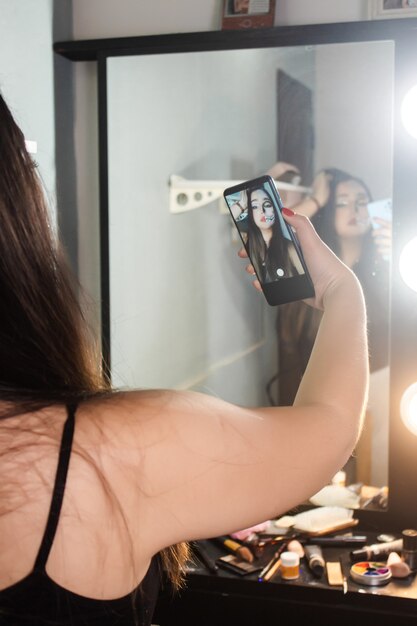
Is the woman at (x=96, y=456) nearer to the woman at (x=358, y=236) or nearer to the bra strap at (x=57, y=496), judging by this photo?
the bra strap at (x=57, y=496)

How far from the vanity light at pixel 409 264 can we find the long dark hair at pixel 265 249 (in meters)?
0.31

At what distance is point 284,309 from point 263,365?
0.31ft

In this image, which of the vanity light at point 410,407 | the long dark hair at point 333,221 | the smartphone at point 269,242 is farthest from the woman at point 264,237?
the vanity light at point 410,407

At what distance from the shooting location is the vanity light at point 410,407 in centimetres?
112

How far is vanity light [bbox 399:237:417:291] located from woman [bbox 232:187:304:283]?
0.31 meters

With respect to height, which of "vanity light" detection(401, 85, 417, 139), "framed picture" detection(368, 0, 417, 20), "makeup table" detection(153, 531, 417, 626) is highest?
"framed picture" detection(368, 0, 417, 20)

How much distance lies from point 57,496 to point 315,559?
66cm

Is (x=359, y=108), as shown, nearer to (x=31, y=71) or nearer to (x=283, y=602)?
(x=31, y=71)

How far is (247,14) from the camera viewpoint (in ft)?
3.74

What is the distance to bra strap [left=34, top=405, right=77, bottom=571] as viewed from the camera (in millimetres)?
455

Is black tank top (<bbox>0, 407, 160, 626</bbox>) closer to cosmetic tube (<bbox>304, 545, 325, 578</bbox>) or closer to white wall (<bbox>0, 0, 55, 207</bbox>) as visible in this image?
cosmetic tube (<bbox>304, 545, 325, 578</bbox>)

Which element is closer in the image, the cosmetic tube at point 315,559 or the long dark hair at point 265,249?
the long dark hair at point 265,249

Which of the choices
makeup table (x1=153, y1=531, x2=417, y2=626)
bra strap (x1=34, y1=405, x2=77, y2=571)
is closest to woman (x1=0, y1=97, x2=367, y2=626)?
bra strap (x1=34, y1=405, x2=77, y2=571)

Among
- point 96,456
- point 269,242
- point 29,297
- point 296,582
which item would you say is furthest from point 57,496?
point 296,582
